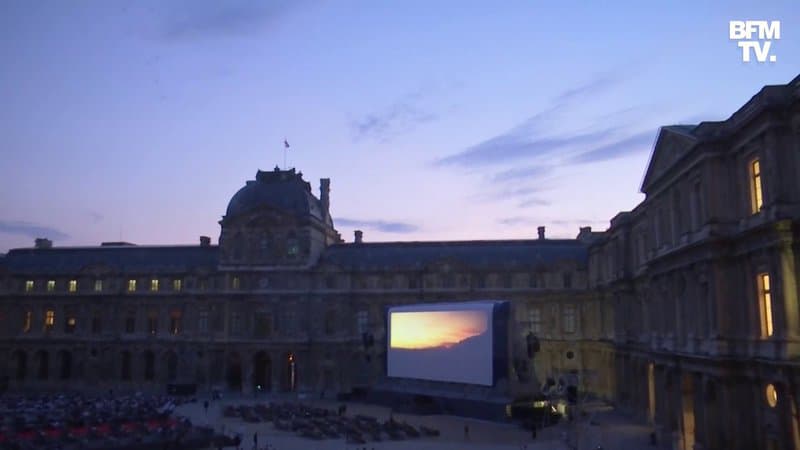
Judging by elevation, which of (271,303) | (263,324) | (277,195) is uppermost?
(277,195)

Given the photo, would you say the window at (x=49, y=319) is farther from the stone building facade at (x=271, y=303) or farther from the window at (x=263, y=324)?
the window at (x=263, y=324)

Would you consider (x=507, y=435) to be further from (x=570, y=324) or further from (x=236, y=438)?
(x=570, y=324)

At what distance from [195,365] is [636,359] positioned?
4204 centimetres

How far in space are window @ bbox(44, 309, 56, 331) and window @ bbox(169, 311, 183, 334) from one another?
1305cm

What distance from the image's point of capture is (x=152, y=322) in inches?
2921

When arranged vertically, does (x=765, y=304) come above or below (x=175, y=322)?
above

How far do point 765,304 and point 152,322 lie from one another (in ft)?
197

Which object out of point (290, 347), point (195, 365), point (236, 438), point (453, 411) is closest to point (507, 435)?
point (453, 411)

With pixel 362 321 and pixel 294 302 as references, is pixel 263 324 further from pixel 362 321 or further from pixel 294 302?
pixel 362 321

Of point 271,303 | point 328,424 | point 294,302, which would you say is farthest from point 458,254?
point 328,424

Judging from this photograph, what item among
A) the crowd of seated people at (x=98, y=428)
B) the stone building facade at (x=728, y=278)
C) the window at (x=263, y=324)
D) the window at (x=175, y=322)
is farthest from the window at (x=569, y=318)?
the window at (x=175, y=322)

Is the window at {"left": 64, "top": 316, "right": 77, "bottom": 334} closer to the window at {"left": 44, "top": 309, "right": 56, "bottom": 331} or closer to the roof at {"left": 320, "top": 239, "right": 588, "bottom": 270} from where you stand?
the window at {"left": 44, "top": 309, "right": 56, "bottom": 331}

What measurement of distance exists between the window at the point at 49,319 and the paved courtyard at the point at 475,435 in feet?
95.6

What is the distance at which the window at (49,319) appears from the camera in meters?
76.0
